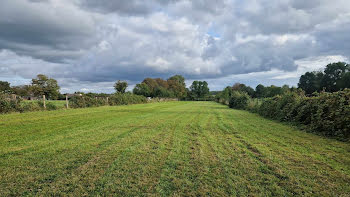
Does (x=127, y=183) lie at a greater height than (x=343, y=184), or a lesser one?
greater

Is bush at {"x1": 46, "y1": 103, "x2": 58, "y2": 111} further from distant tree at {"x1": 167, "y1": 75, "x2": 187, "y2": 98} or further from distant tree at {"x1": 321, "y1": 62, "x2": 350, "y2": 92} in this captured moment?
distant tree at {"x1": 167, "y1": 75, "x2": 187, "y2": 98}

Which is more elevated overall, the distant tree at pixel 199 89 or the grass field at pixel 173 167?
the distant tree at pixel 199 89

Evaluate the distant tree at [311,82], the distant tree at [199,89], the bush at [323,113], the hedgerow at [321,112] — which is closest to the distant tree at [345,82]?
the distant tree at [311,82]

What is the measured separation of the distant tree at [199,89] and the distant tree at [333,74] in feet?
173

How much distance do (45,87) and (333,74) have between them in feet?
282

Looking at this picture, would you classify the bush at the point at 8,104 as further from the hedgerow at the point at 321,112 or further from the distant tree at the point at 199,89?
the distant tree at the point at 199,89

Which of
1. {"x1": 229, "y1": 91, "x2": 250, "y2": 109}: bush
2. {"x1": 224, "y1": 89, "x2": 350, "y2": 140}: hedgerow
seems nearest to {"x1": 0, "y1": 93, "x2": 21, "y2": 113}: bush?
{"x1": 224, "y1": 89, "x2": 350, "y2": 140}: hedgerow

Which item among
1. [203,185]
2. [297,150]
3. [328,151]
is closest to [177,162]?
[203,185]

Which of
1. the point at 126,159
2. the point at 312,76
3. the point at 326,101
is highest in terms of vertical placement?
the point at 312,76

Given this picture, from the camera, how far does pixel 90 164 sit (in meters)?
3.76

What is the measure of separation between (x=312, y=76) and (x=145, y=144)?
3121 inches

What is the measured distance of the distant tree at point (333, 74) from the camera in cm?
5481

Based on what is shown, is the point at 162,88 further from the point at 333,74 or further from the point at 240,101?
the point at 333,74

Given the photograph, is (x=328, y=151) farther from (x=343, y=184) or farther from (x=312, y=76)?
(x=312, y=76)
